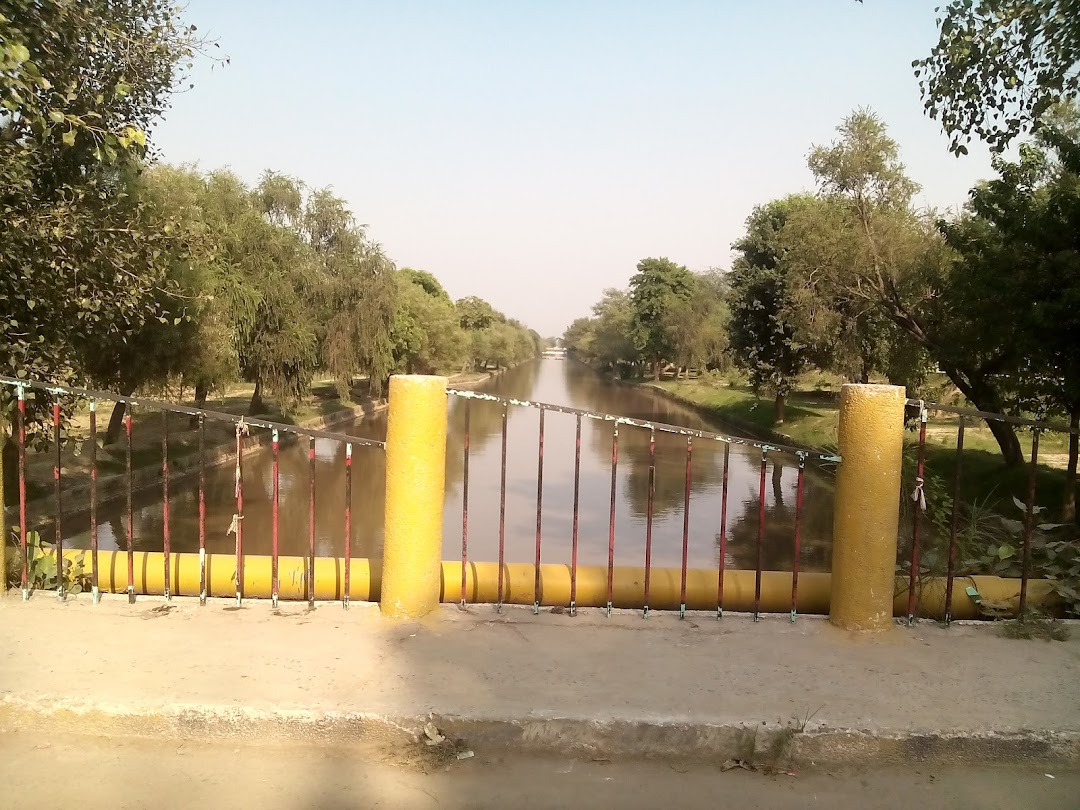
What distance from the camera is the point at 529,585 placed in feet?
16.4

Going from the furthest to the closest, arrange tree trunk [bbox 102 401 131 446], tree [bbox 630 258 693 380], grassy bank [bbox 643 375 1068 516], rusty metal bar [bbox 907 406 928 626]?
1. tree [bbox 630 258 693 380]
2. tree trunk [bbox 102 401 131 446]
3. grassy bank [bbox 643 375 1068 516]
4. rusty metal bar [bbox 907 406 928 626]

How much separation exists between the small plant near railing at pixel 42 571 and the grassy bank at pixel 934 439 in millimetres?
5277

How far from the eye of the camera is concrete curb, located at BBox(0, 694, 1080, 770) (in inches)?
135

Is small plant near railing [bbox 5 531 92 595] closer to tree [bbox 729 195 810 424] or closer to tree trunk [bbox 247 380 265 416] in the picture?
tree trunk [bbox 247 380 265 416]

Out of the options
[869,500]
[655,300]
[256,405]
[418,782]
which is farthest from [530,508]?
[655,300]

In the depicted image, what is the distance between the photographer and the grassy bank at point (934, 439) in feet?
50.4

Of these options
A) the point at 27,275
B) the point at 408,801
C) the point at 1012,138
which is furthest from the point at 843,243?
the point at 408,801

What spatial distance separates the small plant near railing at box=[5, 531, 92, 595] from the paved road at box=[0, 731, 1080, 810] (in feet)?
5.19

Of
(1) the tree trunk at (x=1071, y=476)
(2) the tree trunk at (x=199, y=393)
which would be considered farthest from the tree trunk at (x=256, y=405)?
(1) the tree trunk at (x=1071, y=476)

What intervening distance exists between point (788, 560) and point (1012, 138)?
282 inches

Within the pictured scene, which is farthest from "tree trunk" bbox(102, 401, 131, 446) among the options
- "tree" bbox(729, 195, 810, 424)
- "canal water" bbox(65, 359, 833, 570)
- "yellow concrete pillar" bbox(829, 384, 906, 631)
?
"tree" bbox(729, 195, 810, 424)

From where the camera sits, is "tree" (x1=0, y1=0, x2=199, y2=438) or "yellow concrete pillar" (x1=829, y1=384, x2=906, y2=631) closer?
"yellow concrete pillar" (x1=829, y1=384, x2=906, y2=631)

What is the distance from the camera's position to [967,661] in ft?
13.7

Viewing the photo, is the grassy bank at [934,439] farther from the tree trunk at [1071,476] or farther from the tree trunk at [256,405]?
the tree trunk at [256,405]
